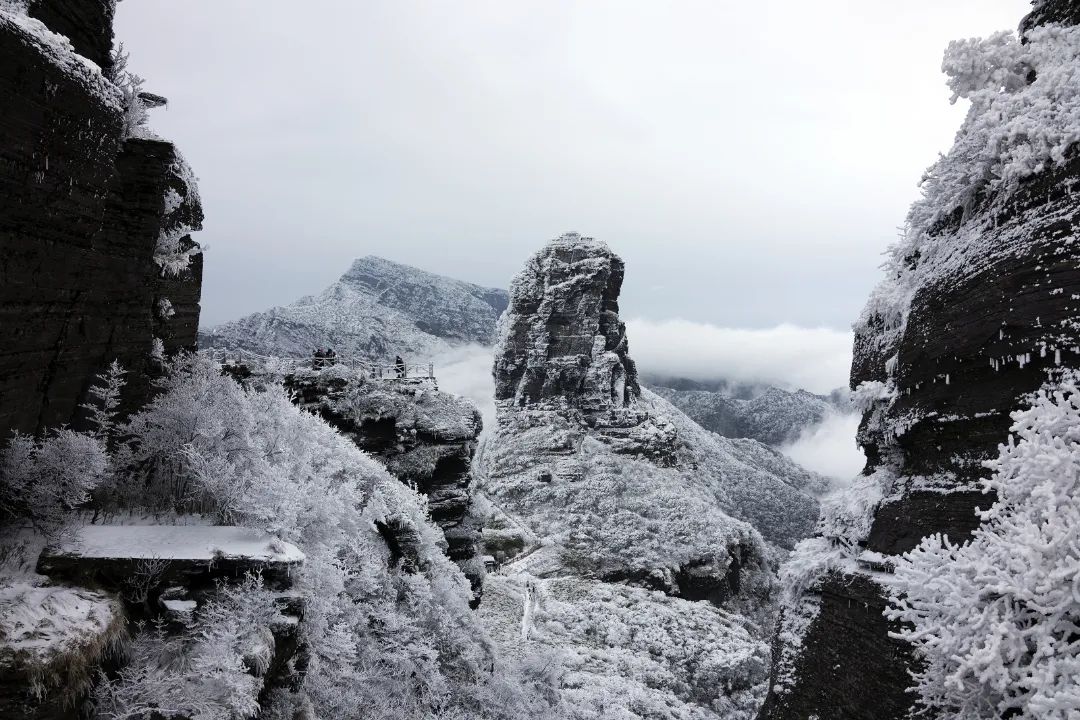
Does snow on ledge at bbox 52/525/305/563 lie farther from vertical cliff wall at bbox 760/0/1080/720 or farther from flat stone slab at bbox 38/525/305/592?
vertical cliff wall at bbox 760/0/1080/720

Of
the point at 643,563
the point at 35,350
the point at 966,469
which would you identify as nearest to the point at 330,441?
the point at 35,350

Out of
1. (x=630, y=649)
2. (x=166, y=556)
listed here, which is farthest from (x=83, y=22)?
(x=630, y=649)

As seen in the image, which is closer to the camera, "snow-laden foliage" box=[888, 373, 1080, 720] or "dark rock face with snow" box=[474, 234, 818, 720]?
"snow-laden foliage" box=[888, 373, 1080, 720]

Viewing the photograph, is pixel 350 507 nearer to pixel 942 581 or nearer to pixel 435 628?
pixel 435 628

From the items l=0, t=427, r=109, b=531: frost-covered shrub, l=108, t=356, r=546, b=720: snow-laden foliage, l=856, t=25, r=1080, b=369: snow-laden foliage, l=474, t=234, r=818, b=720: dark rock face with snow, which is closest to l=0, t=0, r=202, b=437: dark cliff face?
l=0, t=427, r=109, b=531: frost-covered shrub

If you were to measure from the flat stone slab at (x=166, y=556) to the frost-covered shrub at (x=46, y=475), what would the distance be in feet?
1.74

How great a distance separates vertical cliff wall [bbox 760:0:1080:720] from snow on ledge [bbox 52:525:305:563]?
8.89 meters

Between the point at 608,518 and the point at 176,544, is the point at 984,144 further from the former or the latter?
the point at 608,518

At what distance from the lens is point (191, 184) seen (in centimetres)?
1234

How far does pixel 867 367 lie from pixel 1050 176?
449 centimetres

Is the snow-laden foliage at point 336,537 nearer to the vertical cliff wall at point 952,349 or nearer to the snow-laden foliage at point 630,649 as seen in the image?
the snow-laden foliage at point 630,649

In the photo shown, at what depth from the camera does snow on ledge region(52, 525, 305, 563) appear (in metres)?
7.65

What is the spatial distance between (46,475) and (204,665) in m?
3.43

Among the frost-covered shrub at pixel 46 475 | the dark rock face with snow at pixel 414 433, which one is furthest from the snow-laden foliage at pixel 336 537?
the dark rock face with snow at pixel 414 433
